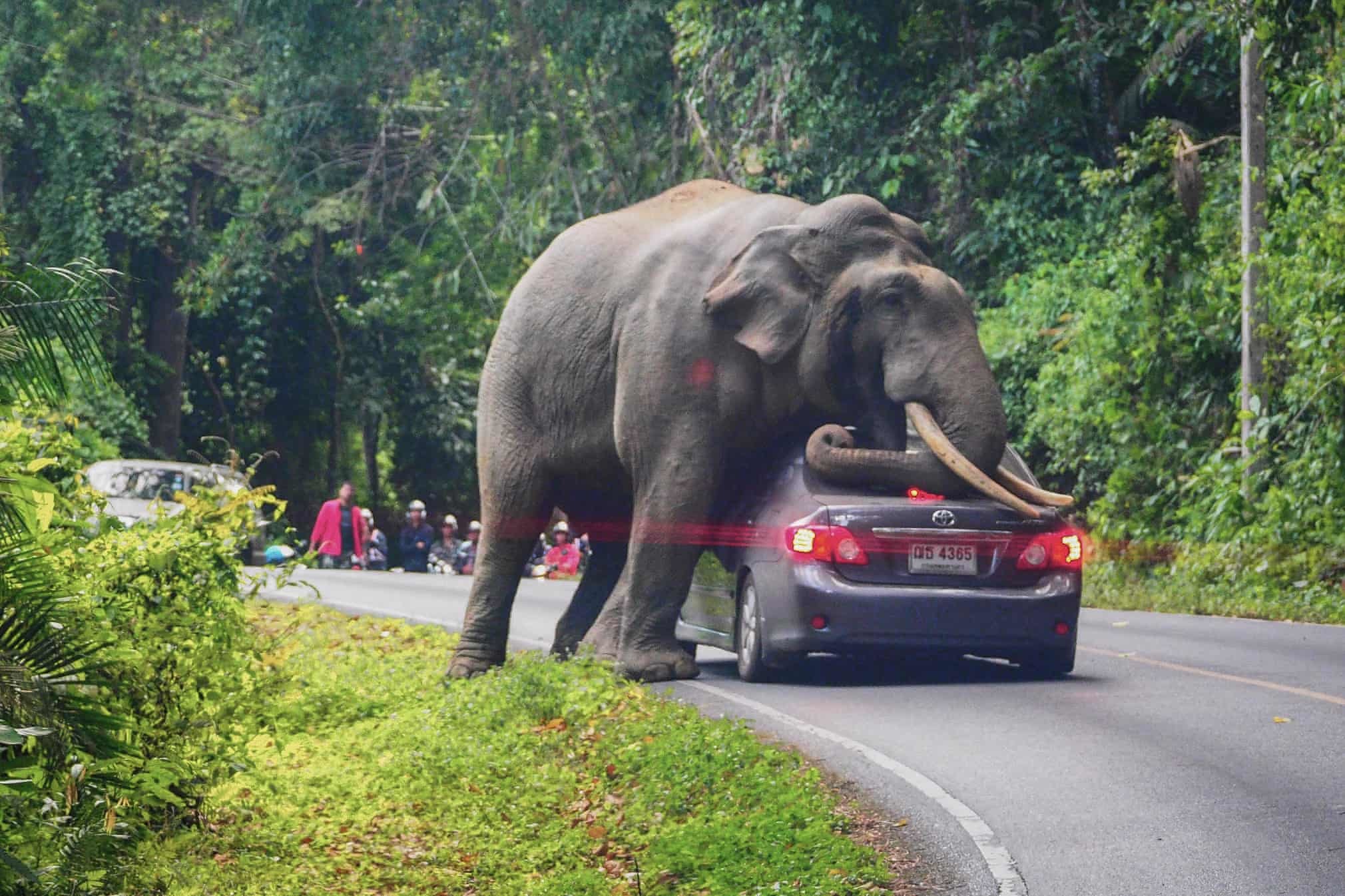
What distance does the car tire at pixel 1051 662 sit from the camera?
Result: 468 inches

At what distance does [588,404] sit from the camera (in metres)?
13.0

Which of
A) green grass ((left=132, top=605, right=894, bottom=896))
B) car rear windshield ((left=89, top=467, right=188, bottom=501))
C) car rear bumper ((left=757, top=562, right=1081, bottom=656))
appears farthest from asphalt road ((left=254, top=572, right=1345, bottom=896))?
car rear windshield ((left=89, top=467, right=188, bottom=501))

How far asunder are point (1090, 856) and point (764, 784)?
1537mm

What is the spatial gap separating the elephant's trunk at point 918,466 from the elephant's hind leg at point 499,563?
88.8 inches

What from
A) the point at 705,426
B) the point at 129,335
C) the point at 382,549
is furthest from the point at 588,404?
the point at 129,335

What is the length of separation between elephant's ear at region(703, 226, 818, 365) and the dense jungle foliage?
797cm

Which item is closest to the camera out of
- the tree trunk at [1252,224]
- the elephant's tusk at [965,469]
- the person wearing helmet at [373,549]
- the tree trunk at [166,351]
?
the elephant's tusk at [965,469]

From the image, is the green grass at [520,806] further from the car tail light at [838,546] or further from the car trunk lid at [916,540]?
the car trunk lid at [916,540]

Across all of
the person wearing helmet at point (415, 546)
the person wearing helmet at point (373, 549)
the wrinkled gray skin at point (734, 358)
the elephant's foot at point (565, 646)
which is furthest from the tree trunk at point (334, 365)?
the wrinkled gray skin at point (734, 358)

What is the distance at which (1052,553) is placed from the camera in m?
11.7

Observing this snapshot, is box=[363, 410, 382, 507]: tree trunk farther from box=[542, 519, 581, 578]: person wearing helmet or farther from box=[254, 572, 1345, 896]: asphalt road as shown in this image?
box=[254, 572, 1345, 896]: asphalt road

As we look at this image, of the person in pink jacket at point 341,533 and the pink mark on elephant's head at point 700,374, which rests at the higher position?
the pink mark on elephant's head at point 700,374

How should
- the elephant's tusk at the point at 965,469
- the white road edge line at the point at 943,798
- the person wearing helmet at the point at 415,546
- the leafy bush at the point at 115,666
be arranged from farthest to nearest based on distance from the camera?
the person wearing helmet at the point at 415,546, the elephant's tusk at the point at 965,469, the white road edge line at the point at 943,798, the leafy bush at the point at 115,666

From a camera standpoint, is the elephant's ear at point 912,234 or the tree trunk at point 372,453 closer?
the elephant's ear at point 912,234
